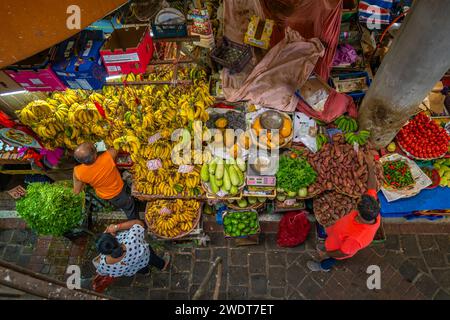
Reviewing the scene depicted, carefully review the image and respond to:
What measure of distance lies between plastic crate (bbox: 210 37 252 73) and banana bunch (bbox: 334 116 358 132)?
1.89 m

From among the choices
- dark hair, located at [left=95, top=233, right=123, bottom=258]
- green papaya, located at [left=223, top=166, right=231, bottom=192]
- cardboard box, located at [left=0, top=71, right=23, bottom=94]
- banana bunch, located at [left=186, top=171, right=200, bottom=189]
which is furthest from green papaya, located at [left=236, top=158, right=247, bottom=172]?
cardboard box, located at [left=0, top=71, right=23, bottom=94]

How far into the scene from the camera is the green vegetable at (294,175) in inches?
193

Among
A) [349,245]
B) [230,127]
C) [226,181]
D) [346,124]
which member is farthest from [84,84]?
[349,245]

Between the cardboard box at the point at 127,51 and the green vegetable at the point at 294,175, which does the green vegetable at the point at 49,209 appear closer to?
the cardboard box at the point at 127,51

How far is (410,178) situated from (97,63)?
521cm

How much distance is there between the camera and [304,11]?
5754 mm

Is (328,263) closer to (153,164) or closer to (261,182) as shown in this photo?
(261,182)

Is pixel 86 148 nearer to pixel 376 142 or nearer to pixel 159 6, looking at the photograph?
pixel 159 6

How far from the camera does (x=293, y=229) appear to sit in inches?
202

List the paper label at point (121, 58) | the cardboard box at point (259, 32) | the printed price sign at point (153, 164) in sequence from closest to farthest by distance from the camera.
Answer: the paper label at point (121, 58), the printed price sign at point (153, 164), the cardboard box at point (259, 32)

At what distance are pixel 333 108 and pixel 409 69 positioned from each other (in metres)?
1.40

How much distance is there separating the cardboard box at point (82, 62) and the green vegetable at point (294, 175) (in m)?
3.05

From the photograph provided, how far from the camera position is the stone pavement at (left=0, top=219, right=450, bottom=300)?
5.18 meters

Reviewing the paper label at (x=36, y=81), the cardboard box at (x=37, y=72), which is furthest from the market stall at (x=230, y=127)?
the paper label at (x=36, y=81)
